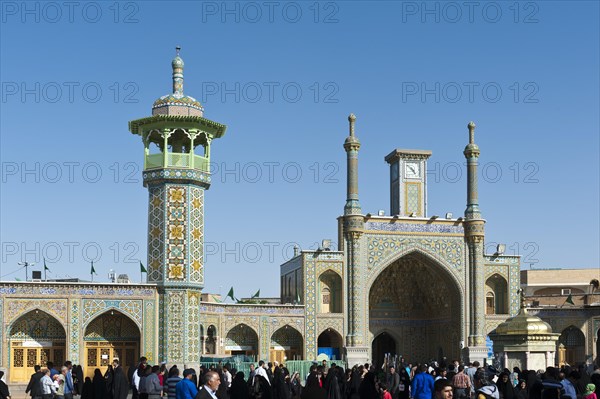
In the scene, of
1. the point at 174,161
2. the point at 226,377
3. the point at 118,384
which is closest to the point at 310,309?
the point at 174,161

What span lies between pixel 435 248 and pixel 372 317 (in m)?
4.44

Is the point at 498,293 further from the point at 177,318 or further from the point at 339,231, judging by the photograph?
the point at 177,318

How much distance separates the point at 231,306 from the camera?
1430 inches

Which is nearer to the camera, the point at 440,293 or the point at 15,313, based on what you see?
the point at 15,313

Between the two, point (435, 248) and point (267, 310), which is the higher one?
point (435, 248)

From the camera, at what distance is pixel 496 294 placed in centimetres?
4103

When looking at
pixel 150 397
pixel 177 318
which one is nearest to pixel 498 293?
pixel 177 318

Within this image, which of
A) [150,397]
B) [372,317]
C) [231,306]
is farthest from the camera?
[372,317]

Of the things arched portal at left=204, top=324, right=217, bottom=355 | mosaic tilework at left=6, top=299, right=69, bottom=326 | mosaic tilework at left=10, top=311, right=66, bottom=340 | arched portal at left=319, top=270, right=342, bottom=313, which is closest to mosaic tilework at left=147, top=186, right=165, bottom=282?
mosaic tilework at left=6, top=299, right=69, bottom=326

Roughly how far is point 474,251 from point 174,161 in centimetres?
1443

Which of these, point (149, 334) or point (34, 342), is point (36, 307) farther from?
point (149, 334)

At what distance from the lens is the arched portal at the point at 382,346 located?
43.3 meters

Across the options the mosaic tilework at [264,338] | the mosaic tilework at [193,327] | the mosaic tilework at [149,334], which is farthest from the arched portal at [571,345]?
the mosaic tilework at [149,334]

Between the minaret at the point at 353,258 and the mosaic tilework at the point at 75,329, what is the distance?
1116 cm
